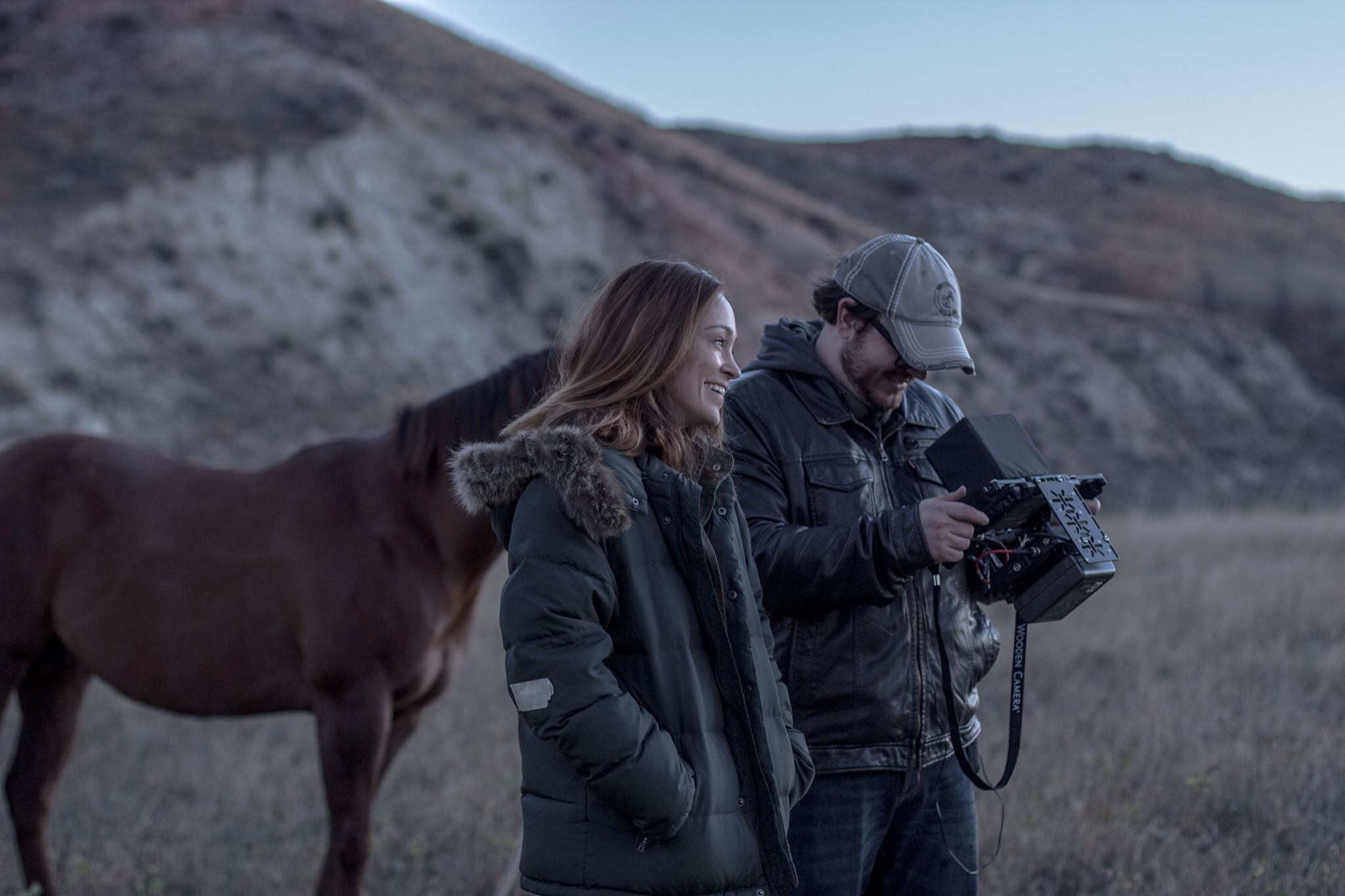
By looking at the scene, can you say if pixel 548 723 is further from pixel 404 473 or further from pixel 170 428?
pixel 170 428

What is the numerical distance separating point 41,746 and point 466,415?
228 cm

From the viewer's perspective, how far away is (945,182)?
121ft

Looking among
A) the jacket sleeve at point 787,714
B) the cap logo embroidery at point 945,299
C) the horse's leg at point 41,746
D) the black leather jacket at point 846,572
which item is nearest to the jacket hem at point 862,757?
the black leather jacket at point 846,572

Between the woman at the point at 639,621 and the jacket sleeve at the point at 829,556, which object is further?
the jacket sleeve at the point at 829,556

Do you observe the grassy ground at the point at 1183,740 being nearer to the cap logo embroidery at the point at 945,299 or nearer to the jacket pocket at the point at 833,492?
the jacket pocket at the point at 833,492

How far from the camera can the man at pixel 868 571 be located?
2.12 m

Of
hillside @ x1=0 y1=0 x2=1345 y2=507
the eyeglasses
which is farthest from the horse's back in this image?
hillside @ x1=0 y1=0 x2=1345 y2=507

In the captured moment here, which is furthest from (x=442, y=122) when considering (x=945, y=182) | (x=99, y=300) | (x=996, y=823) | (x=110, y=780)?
(x=945, y=182)

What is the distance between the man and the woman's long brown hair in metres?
0.43

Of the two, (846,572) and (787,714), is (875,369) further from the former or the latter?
(787,714)

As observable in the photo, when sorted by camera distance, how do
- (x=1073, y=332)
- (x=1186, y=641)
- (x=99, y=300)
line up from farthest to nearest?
1. (x=1073, y=332)
2. (x=99, y=300)
3. (x=1186, y=641)

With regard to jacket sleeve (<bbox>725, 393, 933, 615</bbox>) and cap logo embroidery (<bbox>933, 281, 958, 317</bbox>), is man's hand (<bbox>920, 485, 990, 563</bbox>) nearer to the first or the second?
jacket sleeve (<bbox>725, 393, 933, 615</bbox>)

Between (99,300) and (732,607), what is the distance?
13.8 m

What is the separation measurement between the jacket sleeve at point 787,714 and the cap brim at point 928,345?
0.56 m
